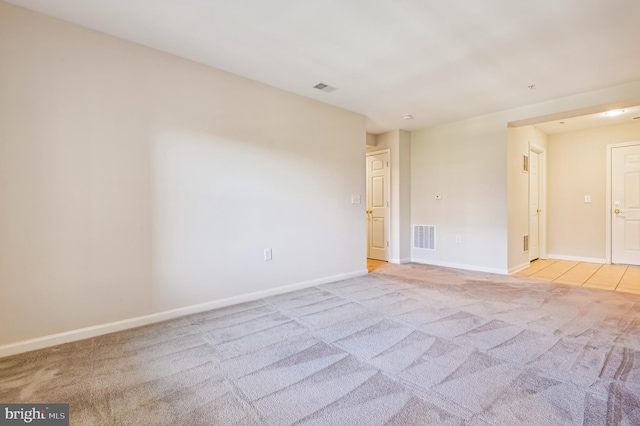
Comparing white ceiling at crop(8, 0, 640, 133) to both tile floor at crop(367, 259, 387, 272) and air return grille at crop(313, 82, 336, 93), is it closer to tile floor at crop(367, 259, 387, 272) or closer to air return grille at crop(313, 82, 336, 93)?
air return grille at crop(313, 82, 336, 93)

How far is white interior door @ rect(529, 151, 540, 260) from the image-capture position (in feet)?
18.1

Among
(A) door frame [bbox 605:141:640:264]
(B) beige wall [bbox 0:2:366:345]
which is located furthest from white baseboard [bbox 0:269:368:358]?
(A) door frame [bbox 605:141:640:264]

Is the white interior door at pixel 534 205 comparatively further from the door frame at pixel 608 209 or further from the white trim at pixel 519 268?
the door frame at pixel 608 209

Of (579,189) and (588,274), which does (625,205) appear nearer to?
(579,189)

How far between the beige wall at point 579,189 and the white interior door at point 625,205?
13 cm

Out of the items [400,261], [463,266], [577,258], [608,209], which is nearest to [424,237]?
[400,261]

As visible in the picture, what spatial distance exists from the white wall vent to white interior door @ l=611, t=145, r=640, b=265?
10.2ft

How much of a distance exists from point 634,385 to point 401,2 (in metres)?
2.75

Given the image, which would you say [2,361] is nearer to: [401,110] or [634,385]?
[634,385]

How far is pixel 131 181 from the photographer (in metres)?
2.58

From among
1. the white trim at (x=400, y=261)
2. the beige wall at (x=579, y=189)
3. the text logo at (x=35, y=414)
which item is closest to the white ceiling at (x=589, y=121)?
the beige wall at (x=579, y=189)

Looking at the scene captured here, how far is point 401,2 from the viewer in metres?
2.08

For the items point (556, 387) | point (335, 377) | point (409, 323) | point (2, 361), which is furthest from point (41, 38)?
point (556, 387)

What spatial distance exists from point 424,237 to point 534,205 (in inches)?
88.5
